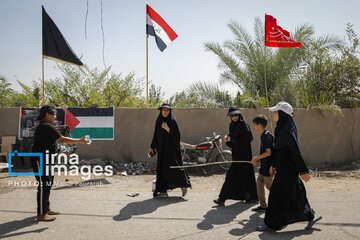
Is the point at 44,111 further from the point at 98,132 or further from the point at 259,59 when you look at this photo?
the point at 259,59

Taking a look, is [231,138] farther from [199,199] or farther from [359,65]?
[359,65]

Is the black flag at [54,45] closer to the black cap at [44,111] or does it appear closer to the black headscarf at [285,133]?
the black cap at [44,111]

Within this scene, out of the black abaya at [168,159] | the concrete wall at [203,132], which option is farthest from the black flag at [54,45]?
the black abaya at [168,159]

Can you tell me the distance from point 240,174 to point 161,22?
6.79m

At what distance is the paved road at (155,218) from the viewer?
4.05 meters

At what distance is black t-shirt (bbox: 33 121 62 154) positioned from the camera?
15.0 ft

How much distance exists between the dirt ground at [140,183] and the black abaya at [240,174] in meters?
1.58

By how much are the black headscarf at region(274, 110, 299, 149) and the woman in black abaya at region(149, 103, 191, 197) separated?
96.6 inches

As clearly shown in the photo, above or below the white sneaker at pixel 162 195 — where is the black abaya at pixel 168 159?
above

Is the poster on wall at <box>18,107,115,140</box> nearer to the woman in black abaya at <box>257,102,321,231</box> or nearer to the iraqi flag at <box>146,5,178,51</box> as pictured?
the iraqi flag at <box>146,5,178,51</box>

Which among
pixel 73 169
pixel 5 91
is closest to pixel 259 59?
pixel 73 169

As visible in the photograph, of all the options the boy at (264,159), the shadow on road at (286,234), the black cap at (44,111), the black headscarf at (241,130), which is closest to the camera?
the shadow on road at (286,234)

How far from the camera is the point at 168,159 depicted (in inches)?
245

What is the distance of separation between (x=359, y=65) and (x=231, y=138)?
8097 millimetres
